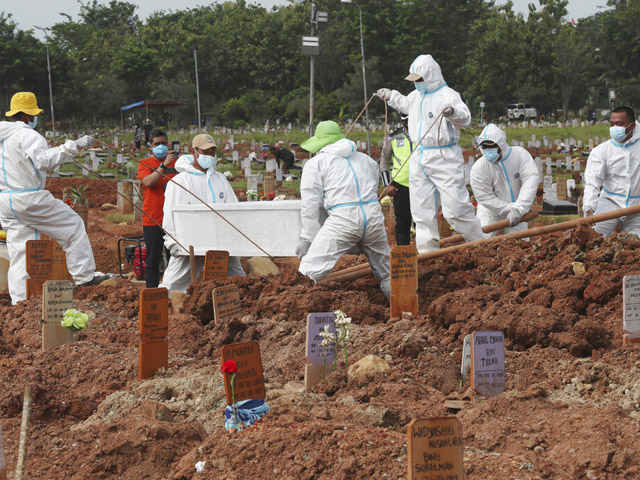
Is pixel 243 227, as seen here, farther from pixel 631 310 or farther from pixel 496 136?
pixel 631 310

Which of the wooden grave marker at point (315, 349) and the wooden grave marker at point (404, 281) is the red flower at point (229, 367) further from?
the wooden grave marker at point (404, 281)

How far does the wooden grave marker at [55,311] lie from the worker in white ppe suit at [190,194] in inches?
86.5

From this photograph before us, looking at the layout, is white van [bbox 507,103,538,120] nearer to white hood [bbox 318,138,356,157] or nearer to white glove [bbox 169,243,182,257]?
white glove [bbox 169,243,182,257]

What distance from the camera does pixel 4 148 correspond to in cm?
855

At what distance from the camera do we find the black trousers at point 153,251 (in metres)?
8.62

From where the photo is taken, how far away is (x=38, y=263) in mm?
7824

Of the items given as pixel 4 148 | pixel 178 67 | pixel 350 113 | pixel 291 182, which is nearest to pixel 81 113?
pixel 178 67

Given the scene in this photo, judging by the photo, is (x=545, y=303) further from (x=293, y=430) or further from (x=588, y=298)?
(x=293, y=430)

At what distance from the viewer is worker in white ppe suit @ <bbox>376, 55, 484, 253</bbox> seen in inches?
323

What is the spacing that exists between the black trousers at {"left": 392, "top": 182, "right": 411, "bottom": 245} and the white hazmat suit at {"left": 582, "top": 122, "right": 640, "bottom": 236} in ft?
6.26

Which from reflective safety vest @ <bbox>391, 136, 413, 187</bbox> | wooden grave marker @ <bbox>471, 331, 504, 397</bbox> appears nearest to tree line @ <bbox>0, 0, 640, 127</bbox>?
reflective safety vest @ <bbox>391, 136, 413, 187</bbox>

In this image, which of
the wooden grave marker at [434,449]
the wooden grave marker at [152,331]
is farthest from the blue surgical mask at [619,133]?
the wooden grave marker at [434,449]

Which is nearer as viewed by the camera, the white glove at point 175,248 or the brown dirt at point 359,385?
the brown dirt at point 359,385

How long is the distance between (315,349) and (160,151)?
195 inches
